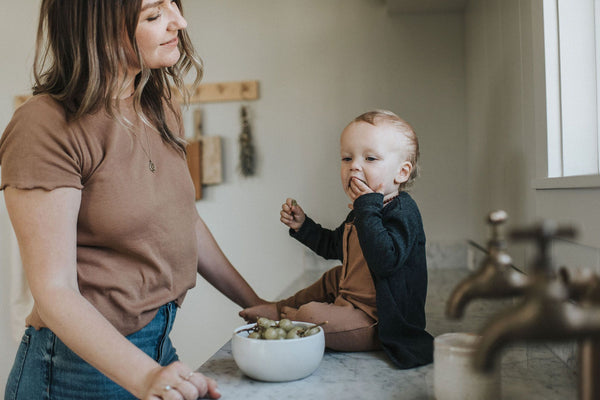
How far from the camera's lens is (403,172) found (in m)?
1.08

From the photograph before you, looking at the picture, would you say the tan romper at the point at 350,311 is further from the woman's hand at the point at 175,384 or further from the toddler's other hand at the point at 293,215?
the woman's hand at the point at 175,384

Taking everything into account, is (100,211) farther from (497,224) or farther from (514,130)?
(514,130)

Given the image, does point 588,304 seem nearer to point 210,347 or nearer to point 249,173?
point 249,173

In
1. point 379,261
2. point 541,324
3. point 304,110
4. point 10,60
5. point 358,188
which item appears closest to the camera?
point 541,324

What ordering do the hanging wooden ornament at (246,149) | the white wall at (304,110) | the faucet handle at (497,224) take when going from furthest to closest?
the hanging wooden ornament at (246,149) < the white wall at (304,110) < the faucet handle at (497,224)

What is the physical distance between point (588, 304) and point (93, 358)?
24.1 inches

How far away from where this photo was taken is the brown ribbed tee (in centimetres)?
78

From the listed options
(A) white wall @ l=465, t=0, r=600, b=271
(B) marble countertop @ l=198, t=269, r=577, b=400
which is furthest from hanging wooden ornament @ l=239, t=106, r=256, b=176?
(B) marble countertop @ l=198, t=269, r=577, b=400

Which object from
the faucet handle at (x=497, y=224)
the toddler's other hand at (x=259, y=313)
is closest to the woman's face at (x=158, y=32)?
the toddler's other hand at (x=259, y=313)

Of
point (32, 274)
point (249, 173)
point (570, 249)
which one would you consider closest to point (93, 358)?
point (32, 274)

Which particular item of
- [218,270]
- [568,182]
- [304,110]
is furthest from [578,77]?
[304,110]

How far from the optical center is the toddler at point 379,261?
36.1 inches

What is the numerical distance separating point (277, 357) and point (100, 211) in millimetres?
380

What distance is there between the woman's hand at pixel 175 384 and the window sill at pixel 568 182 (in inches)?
25.5
